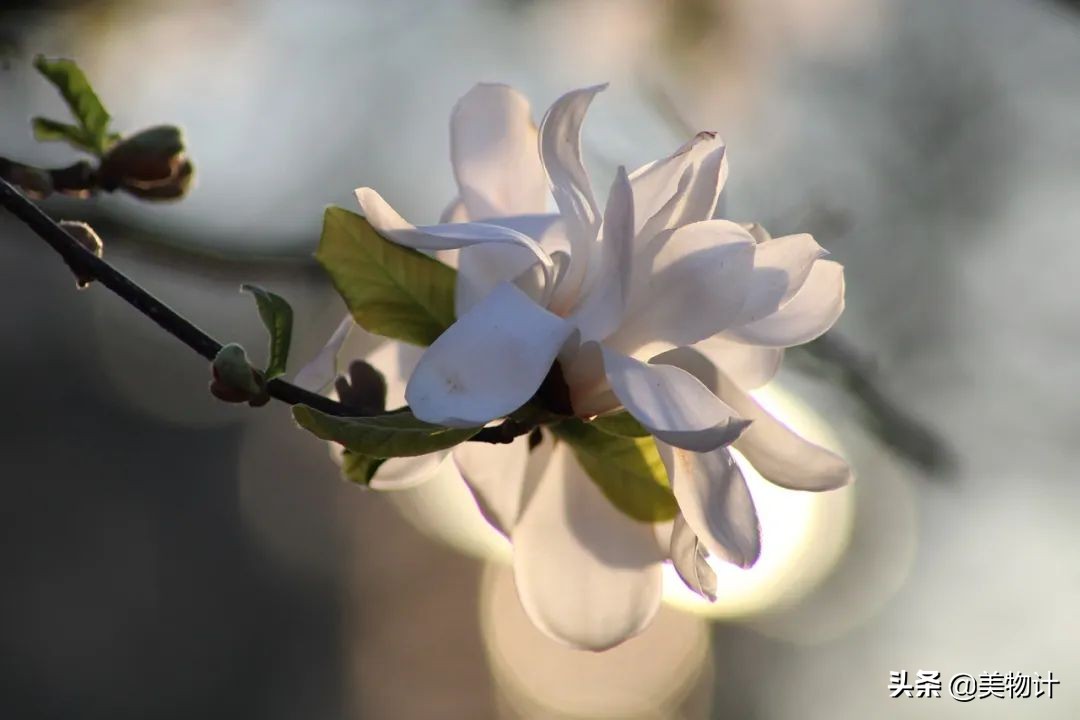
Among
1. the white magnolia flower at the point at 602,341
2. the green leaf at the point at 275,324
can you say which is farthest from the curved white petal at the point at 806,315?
the green leaf at the point at 275,324

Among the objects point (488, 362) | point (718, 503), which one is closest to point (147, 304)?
point (488, 362)

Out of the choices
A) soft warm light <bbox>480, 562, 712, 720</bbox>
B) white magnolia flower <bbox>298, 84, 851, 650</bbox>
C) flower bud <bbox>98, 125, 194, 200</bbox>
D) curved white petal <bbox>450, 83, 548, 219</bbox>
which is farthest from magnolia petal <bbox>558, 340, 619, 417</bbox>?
soft warm light <bbox>480, 562, 712, 720</bbox>

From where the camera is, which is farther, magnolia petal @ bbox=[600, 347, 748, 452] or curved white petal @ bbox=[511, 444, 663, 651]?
curved white petal @ bbox=[511, 444, 663, 651]

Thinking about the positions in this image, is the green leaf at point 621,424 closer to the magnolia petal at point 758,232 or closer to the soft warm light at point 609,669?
the magnolia petal at point 758,232

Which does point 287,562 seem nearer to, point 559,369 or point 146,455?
point 146,455

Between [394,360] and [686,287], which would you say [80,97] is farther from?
[686,287]

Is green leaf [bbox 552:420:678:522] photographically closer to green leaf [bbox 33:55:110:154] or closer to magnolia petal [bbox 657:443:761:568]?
magnolia petal [bbox 657:443:761:568]

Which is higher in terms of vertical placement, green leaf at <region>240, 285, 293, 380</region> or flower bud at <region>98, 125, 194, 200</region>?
flower bud at <region>98, 125, 194, 200</region>
